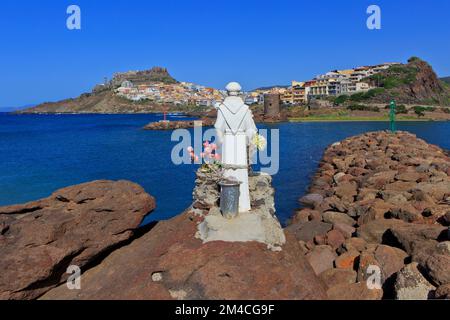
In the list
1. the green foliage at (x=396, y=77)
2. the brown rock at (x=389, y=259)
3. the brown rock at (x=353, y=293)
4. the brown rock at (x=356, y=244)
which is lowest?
the brown rock at (x=353, y=293)

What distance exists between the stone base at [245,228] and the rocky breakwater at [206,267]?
0.05 feet

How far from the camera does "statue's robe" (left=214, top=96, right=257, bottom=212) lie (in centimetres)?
792

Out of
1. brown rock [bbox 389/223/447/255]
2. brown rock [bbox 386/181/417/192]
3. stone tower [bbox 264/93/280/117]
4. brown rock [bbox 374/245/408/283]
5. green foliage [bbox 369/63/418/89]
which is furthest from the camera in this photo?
green foliage [bbox 369/63/418/89]

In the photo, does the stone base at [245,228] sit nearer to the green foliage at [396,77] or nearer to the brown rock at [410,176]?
the brown rock at [410,176]

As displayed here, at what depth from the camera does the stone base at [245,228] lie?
6852 mm

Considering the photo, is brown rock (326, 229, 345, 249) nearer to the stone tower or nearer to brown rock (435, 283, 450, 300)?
brown rock (435, 283, 450, 300)

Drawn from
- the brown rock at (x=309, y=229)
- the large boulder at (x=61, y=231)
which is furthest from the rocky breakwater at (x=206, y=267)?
the brown rock at (x=309, y=229)

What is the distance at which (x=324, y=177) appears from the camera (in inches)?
952

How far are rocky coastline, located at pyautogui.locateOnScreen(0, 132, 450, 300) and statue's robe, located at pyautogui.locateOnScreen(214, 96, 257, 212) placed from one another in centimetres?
56

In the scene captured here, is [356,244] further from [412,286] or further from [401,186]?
[401,186]

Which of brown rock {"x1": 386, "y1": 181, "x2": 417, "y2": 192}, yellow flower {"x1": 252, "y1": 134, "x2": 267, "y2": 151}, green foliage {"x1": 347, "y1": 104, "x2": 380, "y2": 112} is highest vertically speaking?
green foliage {"x1": 347, "y1": 104, "x2": 380, "y2": 112}

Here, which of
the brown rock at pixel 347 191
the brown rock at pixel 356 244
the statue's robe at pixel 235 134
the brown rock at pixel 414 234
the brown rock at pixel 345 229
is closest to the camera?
the statue's robe at pixel 235 134

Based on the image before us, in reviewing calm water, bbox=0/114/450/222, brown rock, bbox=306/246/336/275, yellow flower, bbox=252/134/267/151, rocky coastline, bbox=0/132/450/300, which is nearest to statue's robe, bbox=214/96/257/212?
yellow flower, bbox=252/134/267/151
